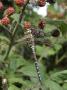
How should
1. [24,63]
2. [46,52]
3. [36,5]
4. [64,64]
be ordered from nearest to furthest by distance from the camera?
[36,5], [24,63], [46,52], [64,64]

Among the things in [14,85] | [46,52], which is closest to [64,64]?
[46,52]

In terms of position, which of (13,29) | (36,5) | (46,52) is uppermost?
(36,5)

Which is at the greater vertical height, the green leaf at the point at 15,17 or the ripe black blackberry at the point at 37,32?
the green leaf at the point at 15,17

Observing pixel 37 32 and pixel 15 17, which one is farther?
pixel 15 17

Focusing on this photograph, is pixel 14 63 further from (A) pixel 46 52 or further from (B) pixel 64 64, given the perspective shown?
(B) pixel 64 64

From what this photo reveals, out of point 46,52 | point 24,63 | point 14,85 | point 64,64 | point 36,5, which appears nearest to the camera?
point 36,5

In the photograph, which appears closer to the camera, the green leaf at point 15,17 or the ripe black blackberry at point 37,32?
the ripe black blackberry at point 37,32

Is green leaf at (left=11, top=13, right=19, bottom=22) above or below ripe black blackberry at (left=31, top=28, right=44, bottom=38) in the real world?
above

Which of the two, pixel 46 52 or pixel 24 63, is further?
pixel 46 52

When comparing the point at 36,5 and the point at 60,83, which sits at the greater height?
the point at 36,5

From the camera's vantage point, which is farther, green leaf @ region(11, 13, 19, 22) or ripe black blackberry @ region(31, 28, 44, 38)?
green leaf @ region(11, 13, 19, 22)
